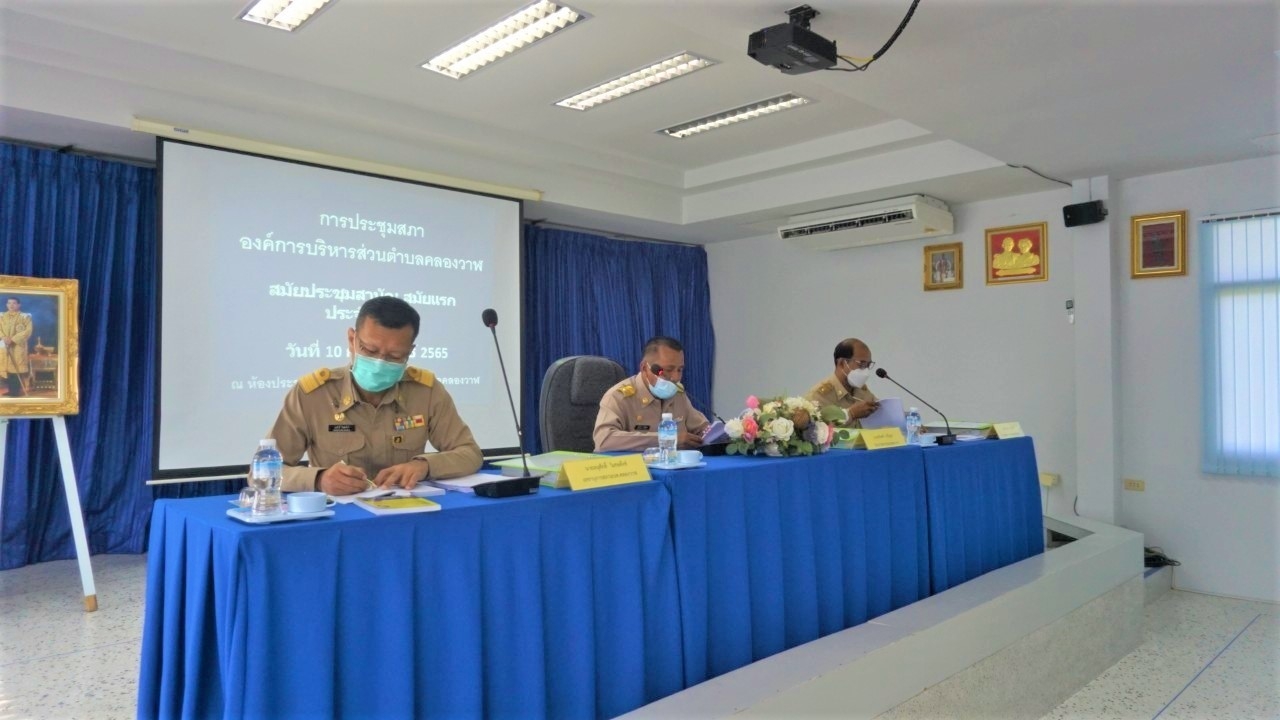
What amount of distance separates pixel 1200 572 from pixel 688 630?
402cm

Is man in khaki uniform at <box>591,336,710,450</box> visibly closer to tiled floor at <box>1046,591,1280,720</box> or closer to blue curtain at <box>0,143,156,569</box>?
tiled floor at <box>1046,591,1280,720</box>

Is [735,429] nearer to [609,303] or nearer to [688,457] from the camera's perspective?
[688,457]

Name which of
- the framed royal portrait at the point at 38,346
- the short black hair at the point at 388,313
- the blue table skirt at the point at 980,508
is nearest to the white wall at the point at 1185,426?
the blue table skirt at the point at 980,508

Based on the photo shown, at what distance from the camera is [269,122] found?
422 centimetres

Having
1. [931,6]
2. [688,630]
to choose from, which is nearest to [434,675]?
[688,630]

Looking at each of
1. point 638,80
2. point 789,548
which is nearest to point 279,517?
point 789,548

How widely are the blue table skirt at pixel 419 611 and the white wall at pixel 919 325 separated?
413 centimetres

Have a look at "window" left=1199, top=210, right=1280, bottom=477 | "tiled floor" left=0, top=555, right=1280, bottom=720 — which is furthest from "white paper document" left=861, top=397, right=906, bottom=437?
"window" left=1199, top=210, right=1280, bottom=477

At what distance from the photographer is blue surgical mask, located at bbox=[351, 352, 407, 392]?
2215 mm

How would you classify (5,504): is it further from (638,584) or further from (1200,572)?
(1200,572)

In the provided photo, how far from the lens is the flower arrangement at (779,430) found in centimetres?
243

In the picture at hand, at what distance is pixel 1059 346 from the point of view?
199 inches

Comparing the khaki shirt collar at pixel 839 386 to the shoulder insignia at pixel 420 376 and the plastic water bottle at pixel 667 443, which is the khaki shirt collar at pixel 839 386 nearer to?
the plastic water bottle at pixel 667 443

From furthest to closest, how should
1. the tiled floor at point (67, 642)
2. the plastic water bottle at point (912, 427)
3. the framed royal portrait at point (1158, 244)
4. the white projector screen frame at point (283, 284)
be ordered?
the framed royal portrait at point (1158, 244) < the white projector screen frame at point (283, 284) < the plastic water bottle at point (912, 427) < the tiled floor at point (67, 642)
